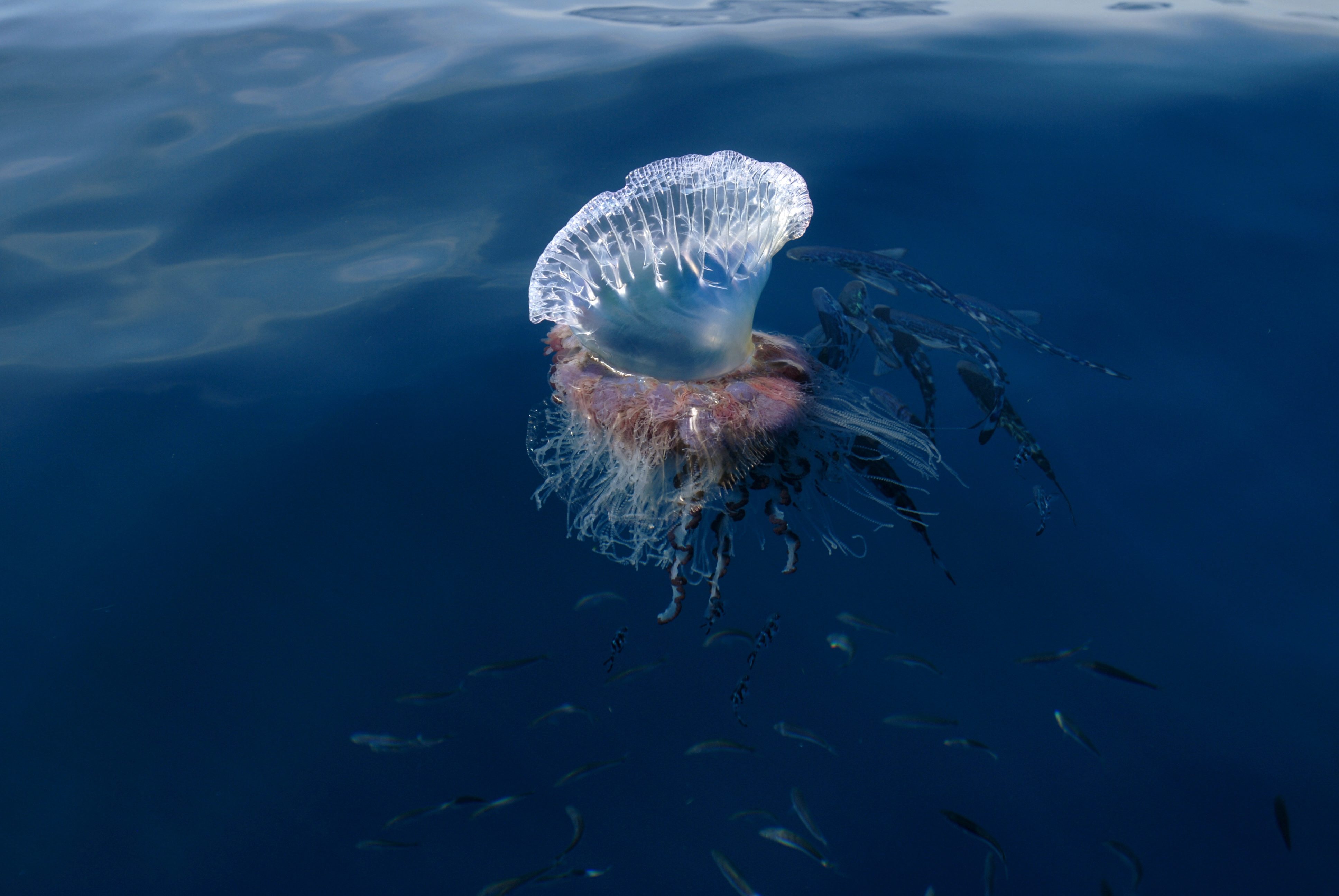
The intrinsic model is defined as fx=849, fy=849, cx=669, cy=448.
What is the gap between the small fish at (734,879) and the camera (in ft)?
8.89

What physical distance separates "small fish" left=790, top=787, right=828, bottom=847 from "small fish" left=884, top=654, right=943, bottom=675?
568 millimetres

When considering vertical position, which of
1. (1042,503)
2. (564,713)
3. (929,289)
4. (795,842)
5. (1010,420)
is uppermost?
(929,289)

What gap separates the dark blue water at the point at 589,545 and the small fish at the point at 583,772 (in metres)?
0.03

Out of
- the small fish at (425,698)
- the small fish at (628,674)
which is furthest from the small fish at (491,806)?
the small fish at (628,674)

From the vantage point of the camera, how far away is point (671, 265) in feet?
9.22

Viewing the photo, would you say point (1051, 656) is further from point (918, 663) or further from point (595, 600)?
point (595, 600)

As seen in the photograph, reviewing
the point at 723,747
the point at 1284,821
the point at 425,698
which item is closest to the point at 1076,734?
the point at 1284,821

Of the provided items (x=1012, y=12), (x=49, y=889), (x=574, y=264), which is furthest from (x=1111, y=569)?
(x=1012, y=12)

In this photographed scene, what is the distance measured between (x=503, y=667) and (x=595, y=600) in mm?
390

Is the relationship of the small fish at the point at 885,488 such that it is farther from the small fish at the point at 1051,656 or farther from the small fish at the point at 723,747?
the small fish at the point at 723,747

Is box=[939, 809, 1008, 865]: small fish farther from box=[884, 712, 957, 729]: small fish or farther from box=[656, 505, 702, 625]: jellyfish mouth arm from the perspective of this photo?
box=[656, 505, 702, 625]: jellyfish mouth arm

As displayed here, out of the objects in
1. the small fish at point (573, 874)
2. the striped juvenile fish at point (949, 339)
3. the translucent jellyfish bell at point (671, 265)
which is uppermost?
the translucent jellyfish bell at point (671, 265)

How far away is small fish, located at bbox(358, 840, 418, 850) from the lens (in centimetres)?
274

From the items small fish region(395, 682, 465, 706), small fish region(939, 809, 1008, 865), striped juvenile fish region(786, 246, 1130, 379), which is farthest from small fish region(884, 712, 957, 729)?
striped juvenile fish region(786, 246, 1130, 379)
